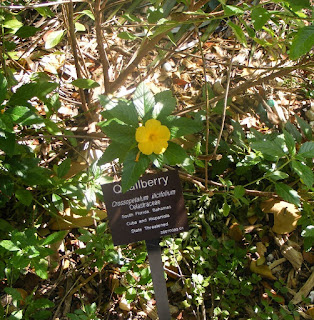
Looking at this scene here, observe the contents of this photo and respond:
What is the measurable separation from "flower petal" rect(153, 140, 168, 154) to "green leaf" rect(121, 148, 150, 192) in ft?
0.16

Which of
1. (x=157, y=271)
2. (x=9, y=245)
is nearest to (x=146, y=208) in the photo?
(x=157, y=271)

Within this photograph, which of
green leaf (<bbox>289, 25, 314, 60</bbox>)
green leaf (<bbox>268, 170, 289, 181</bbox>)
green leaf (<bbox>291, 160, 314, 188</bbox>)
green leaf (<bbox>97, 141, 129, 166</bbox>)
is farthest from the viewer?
green leaf (<bbox>268, 170, 289, 181</bbox>)

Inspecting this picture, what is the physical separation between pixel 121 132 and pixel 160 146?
139 millimetres

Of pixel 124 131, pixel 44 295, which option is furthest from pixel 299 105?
pixel 44 295

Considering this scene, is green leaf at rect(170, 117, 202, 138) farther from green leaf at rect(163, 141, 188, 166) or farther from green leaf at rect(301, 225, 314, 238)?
green leaf at rect(301, 225, 314, 238)

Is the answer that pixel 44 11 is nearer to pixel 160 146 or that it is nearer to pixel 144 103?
pixel 144 103

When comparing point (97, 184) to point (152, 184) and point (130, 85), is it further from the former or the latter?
point (130, 85)

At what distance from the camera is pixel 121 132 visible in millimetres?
1268

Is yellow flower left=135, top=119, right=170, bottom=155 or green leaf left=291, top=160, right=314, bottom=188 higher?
yellow flower left=135, top=119, right=170, bottom=155

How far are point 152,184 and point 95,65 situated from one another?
1535 mm

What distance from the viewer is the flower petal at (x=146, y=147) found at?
123cm

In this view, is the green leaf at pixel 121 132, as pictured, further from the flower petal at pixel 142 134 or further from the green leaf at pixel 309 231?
the green leaf at pixel 309 231

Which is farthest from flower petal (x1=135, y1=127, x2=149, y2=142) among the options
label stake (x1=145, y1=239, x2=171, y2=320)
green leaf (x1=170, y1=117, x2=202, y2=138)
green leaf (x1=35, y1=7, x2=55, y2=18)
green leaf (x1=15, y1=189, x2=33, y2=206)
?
green leaf (x1=35, y1=7, x2=55, y2=18)

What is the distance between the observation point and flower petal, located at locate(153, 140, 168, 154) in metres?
1.25
